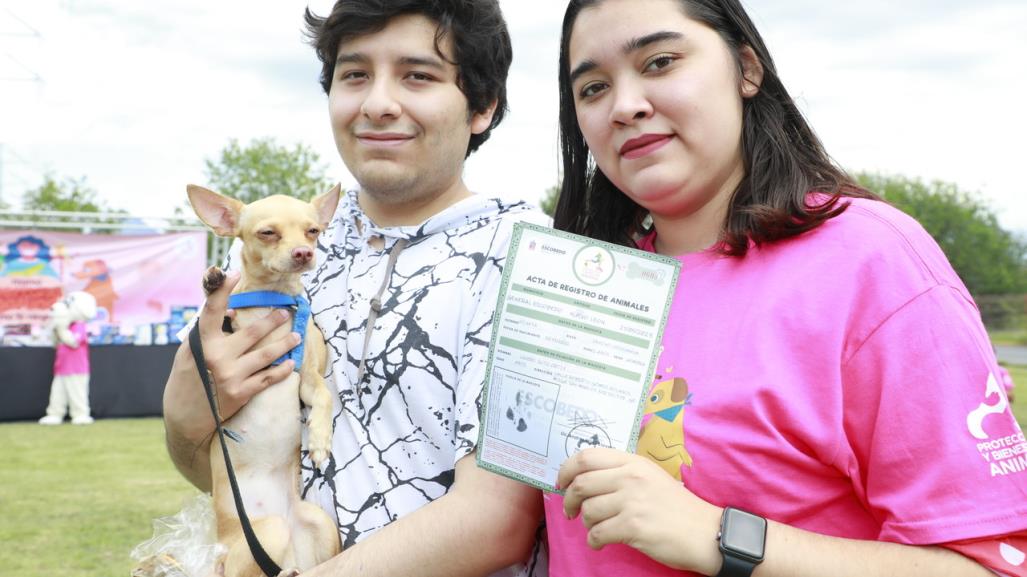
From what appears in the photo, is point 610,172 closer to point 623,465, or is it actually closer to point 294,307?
point 623,465

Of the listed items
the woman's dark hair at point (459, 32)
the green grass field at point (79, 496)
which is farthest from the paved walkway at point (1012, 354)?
the woman's dark hair at point (459, 32)

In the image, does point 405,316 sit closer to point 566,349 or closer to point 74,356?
point 566,349

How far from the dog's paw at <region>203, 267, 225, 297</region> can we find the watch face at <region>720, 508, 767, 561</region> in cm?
170

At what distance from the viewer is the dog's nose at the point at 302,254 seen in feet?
8.01

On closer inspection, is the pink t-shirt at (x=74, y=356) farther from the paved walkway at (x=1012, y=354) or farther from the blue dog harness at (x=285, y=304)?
the paved walkway at (x=1012, y=354)

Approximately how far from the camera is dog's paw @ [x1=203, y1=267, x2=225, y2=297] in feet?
8.39

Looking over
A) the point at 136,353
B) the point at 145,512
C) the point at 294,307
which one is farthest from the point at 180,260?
the point at 294,307

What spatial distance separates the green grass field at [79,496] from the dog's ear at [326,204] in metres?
4.74

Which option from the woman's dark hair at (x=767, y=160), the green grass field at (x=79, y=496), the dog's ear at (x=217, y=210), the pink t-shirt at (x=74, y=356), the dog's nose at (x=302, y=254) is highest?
the woman's dark hair at (x=767, y=160)

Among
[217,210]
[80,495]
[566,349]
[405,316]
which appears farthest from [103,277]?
[566,349]

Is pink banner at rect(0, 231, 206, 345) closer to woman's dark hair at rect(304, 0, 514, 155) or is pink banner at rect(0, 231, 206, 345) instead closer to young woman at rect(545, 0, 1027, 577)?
woman's dark hair at rect(304, 0, 514, 155)

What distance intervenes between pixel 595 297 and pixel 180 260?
43.3 ft

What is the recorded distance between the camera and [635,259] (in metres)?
1.62

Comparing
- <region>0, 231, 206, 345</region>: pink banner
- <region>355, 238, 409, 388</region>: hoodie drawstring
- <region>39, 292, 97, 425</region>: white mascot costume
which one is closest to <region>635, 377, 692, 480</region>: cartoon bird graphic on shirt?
<region>355, 238, 409, 388</region>: hoodie drawstring
